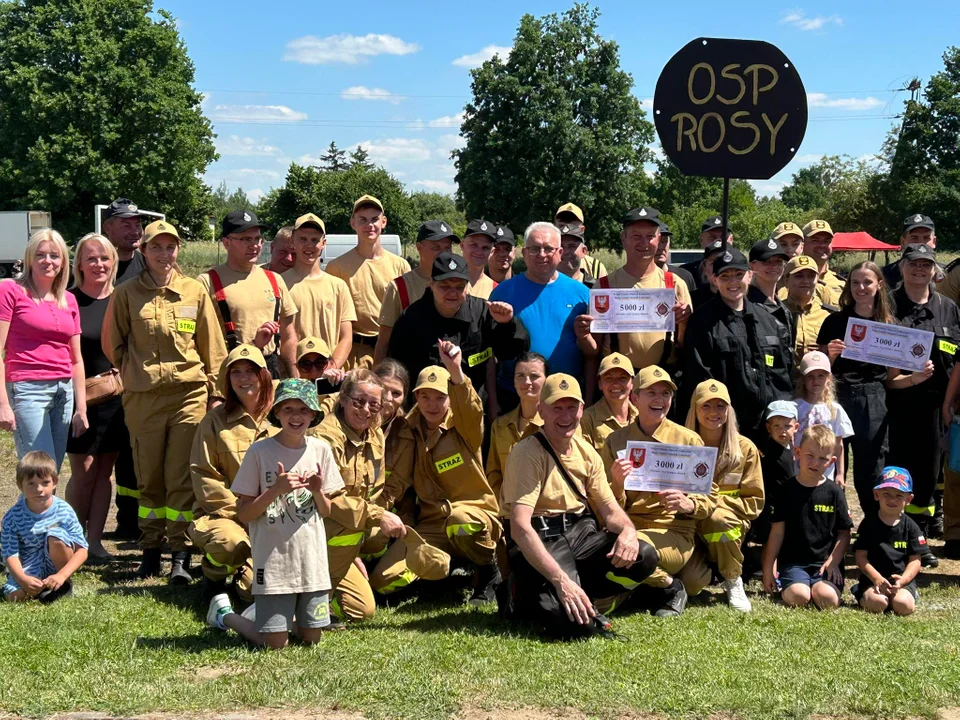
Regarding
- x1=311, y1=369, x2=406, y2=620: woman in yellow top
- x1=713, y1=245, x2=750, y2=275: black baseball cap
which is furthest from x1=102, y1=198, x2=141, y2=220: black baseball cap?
x1=713, y1=245, x2=750, y2=275: black baseball cap

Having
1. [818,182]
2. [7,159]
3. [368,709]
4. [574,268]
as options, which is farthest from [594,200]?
[818,182]

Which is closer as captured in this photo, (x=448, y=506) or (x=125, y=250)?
(x=448, y=506)

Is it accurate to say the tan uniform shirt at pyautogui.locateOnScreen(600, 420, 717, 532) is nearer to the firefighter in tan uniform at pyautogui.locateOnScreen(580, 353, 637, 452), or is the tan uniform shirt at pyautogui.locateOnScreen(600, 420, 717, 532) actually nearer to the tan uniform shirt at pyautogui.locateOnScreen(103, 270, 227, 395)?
the firefighter in tan uniform at pyautogui.locateOnScreen(580, 353, 637, 452)

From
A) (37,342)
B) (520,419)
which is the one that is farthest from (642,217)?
(37,342)

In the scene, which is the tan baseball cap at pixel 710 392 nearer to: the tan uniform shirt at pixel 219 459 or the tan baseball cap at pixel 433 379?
the tan baseball cap at pixel 433 379

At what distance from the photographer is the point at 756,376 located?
6859 mm

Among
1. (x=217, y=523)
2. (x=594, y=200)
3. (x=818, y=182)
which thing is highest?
(x=818, y=182)

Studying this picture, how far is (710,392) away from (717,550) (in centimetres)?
99

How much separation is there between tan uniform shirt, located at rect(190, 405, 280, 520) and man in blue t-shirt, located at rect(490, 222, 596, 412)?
6.05 ft

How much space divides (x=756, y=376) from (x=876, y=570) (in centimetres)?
144

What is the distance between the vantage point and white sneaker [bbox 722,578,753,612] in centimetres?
635

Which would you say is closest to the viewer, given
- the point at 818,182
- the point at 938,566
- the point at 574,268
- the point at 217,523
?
the point at 217,523

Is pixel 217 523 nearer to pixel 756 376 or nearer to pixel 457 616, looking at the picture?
pixel 457 616

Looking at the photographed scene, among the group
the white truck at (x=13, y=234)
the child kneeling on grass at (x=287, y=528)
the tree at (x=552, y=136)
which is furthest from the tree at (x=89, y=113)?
the child kneeling on grass at (x=287, y=528)
